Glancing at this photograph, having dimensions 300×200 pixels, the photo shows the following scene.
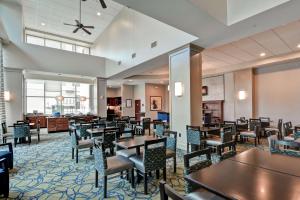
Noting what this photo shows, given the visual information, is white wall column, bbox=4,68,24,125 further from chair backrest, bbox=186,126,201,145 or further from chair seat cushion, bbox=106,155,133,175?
chair backrest, bbox=186,126,201,145

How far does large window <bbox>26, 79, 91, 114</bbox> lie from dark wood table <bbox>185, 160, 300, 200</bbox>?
13486 millimetres

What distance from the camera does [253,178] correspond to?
5.23 feet

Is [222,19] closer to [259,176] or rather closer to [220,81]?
[259,176]

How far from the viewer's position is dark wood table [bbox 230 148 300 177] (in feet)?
5.93

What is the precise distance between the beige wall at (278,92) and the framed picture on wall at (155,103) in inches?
306

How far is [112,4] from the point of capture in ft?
27.8

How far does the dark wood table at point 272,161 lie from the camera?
1.81 metres

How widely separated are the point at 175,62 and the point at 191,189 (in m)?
4.81

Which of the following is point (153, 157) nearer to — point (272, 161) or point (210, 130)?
point (272, 161)

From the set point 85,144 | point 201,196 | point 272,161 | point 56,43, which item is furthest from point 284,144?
point 56,43

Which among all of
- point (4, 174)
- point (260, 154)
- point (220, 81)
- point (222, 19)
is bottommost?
point (4, 174)

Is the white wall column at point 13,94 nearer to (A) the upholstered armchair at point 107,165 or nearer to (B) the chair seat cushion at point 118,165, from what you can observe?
(A) the upholstered armchair at point 107,165

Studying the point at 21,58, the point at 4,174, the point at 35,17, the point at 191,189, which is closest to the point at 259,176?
the point at 191,189

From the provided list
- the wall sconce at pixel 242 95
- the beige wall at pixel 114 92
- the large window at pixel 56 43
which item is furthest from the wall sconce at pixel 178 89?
the beige wall at pixel 114 92
